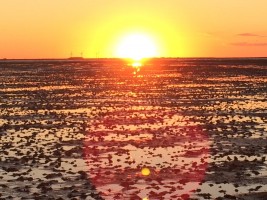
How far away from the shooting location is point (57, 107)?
160 feet

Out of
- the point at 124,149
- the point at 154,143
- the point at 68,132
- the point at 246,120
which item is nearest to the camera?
the point at 124,149

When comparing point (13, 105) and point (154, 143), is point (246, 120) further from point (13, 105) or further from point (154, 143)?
point (13, 105)

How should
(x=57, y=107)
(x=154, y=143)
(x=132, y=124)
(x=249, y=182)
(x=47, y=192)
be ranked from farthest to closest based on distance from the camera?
(x=57, y=107) → (x=132, y=124) → (x=154, y=143) → (x=249, y=182) → (x=47, y=192)

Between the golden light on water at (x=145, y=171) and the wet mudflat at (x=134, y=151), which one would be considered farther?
the golden light on water at (x=145, y=171)

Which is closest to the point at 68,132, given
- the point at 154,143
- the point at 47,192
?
the point at 154,143

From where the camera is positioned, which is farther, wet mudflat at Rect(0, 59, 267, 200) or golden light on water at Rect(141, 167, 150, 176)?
golden light on water at Rect(141, 167, 150, 176)

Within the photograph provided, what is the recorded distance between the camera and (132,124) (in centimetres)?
3647

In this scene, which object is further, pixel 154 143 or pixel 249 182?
pixel 154 143

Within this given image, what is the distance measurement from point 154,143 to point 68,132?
23.7 ft

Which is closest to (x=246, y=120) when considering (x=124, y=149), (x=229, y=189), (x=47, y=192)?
(x=124, y=149)

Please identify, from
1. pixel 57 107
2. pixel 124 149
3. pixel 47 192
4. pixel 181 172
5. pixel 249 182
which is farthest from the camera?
pixel 57 107

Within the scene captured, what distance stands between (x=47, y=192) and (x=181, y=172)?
622cm

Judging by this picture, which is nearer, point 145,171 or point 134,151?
point 145,171

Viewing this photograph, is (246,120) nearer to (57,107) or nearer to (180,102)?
(180,102)
